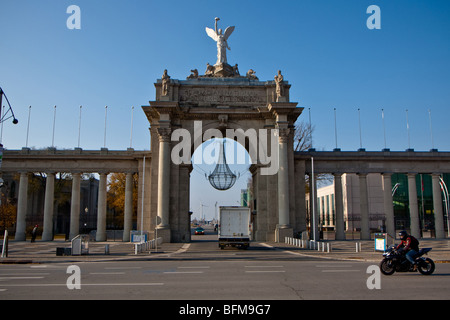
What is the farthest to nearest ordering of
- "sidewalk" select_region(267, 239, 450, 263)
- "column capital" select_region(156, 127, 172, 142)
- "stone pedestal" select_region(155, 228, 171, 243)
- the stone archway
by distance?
"column capital" select_region(156, 127, 172, 142), the stone archway, "stone pedestal" select_region(155, 228, 171, 243), "sidewalk" select_region(267, 239, 450, 263)

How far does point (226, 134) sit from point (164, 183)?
9.29 m

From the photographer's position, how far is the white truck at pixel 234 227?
32.4 m

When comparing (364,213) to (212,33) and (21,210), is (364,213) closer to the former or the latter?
(212,33)

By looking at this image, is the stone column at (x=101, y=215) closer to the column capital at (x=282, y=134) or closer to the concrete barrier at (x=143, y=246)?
the concrete barrier at (x=143, y=246)

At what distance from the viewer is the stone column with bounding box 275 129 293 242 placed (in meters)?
40.2

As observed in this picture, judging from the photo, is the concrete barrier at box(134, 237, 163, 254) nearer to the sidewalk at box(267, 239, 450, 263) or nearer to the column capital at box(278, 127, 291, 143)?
the sidewalk at box(267, 239, 450, 263)

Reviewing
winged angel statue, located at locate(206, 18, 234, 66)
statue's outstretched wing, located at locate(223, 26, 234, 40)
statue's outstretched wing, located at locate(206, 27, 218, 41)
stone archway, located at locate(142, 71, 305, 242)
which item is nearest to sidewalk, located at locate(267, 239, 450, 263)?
stone archway, located at locate(142, 71, 305, 242)

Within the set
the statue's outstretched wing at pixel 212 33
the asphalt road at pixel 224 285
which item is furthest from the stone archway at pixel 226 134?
the asphalt road at pixel 224 285

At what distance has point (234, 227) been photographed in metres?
32.8

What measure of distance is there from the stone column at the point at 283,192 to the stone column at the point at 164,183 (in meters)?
11.6

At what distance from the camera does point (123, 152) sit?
1864 inches

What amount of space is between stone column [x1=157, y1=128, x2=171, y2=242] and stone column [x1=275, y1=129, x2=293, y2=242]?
11.6 meters
